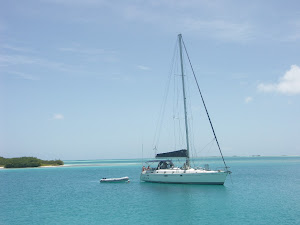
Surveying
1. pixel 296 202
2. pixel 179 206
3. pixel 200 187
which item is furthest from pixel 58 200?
pixel 296 202

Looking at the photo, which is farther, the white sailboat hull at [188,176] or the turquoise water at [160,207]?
the white sailboat hull at [188,176]

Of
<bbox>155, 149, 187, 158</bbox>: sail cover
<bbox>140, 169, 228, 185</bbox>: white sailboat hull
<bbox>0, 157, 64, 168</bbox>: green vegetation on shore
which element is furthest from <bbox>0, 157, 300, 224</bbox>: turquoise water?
<bbox>0, 157, 64, 168</bbox>: green vegetation on shore

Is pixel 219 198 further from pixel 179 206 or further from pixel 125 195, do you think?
pixel 125 195

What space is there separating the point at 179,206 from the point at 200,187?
13.3m

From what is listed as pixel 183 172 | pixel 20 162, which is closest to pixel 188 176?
pixel 183 172

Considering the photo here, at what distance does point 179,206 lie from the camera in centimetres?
3148

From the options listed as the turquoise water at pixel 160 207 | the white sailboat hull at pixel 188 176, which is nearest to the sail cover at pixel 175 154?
the white sailboat hull at pixel 188 176

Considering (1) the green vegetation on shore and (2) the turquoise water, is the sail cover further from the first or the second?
(1) the green vegetation on shore

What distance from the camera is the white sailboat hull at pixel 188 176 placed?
44.4 m

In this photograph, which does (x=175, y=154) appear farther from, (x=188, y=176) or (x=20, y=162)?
(x=20, y=162)

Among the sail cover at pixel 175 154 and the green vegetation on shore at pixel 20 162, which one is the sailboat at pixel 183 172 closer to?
the sail cover at pixel 175 154

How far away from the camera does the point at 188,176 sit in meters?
45.5

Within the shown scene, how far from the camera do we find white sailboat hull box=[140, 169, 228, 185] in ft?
146

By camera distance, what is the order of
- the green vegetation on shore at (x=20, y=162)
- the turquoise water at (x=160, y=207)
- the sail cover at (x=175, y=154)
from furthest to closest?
the green vegetation on shore at (x=20, y=162), the sail cover at (x=175, y=154), the turquoise water at (x=160, y=207)
